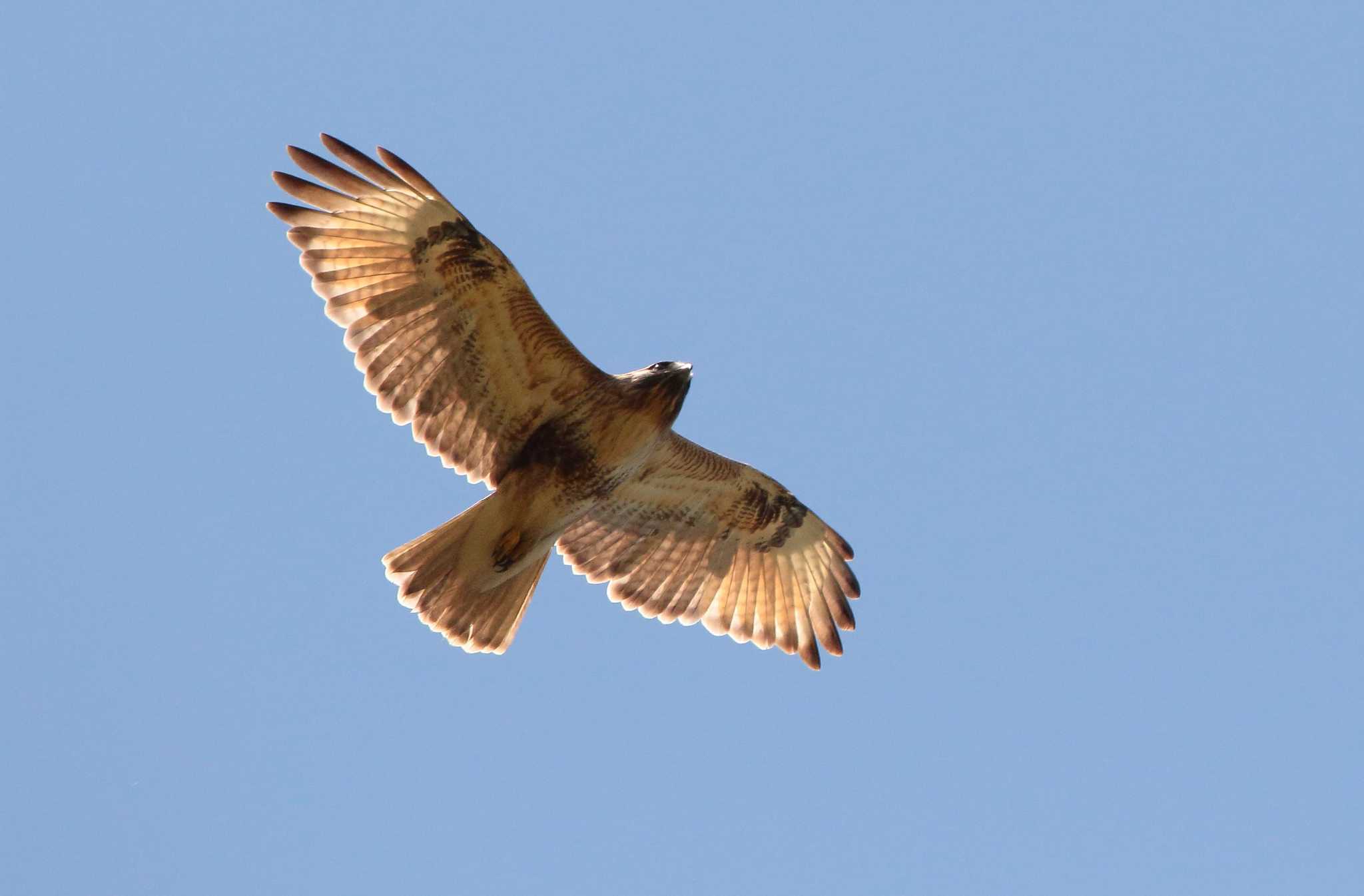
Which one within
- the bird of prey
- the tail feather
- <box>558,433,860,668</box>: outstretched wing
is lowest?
the tail feather

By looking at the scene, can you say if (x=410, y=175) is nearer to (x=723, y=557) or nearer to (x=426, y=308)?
(x=426, y=308)

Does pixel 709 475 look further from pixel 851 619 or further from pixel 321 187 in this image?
pixel 321 187

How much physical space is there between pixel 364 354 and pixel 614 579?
259 cm

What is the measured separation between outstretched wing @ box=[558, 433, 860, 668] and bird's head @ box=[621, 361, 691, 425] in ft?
3.33

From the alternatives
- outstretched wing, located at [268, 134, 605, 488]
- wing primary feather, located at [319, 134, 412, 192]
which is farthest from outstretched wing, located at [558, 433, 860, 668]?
wing primary feather, located at [319, 134, 412, 192]

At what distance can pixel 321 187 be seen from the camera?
405 inches

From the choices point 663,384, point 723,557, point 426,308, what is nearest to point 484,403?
point 426,308

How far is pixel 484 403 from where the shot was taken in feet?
35.6

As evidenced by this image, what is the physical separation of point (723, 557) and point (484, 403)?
229 cm

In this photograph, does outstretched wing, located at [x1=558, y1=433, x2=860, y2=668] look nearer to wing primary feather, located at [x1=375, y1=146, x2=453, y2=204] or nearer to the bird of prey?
the bird of prey

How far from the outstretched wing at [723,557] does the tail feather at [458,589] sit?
710mm

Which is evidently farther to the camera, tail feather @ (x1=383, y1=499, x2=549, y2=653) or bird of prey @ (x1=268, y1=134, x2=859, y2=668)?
tail feather @ (x1=383, y1=499, x2=549, y2=653)

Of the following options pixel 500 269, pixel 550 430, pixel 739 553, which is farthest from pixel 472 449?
pixel 739 553

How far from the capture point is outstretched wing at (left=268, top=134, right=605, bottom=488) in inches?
405
